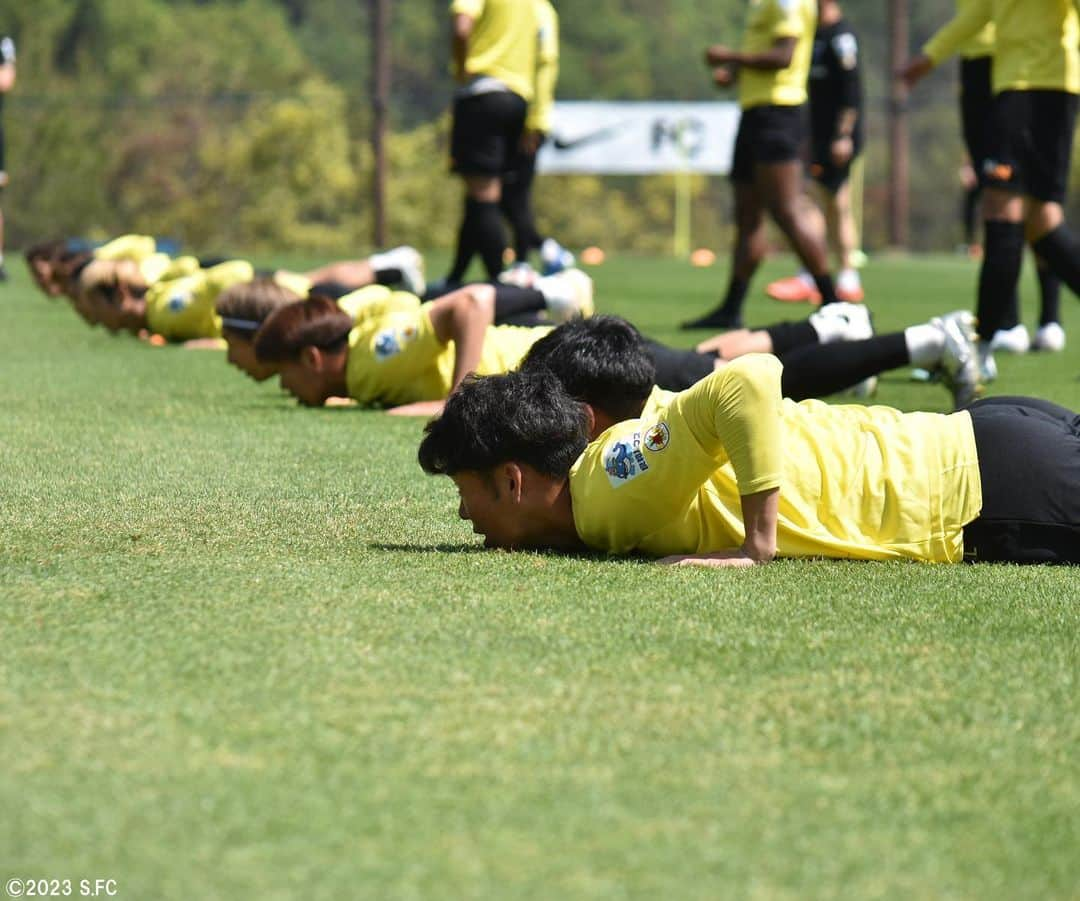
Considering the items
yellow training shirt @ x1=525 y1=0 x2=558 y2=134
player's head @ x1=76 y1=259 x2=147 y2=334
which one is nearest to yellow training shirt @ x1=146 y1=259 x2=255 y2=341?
player's head @ x1=76 y1=259 x2=147 y2=334

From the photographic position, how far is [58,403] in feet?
20.1

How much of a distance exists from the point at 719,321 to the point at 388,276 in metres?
1.69

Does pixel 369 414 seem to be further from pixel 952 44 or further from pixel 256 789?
pixel 256 789

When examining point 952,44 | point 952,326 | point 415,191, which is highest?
point 952,44

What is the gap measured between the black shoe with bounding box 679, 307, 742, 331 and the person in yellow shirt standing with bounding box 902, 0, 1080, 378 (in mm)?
2686

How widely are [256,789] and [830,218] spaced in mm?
9531

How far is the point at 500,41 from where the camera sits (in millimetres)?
9352

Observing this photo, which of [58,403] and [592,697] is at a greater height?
[592,697]

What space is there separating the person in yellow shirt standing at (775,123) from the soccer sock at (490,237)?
1.20 m

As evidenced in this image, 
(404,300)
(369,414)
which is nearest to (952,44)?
(404,300)

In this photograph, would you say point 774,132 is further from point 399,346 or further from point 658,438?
point 658,438

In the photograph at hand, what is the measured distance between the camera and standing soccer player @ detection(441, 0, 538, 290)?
9.05 metres

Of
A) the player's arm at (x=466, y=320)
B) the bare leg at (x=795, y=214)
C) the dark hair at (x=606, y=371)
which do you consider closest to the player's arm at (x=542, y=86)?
the bare leg at (x=795, y=214)

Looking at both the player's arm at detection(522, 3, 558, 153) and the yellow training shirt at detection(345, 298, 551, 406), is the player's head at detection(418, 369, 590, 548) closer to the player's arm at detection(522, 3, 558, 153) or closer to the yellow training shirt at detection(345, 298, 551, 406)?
the yellow training shirt at detection(345, 298, 551, 406)
